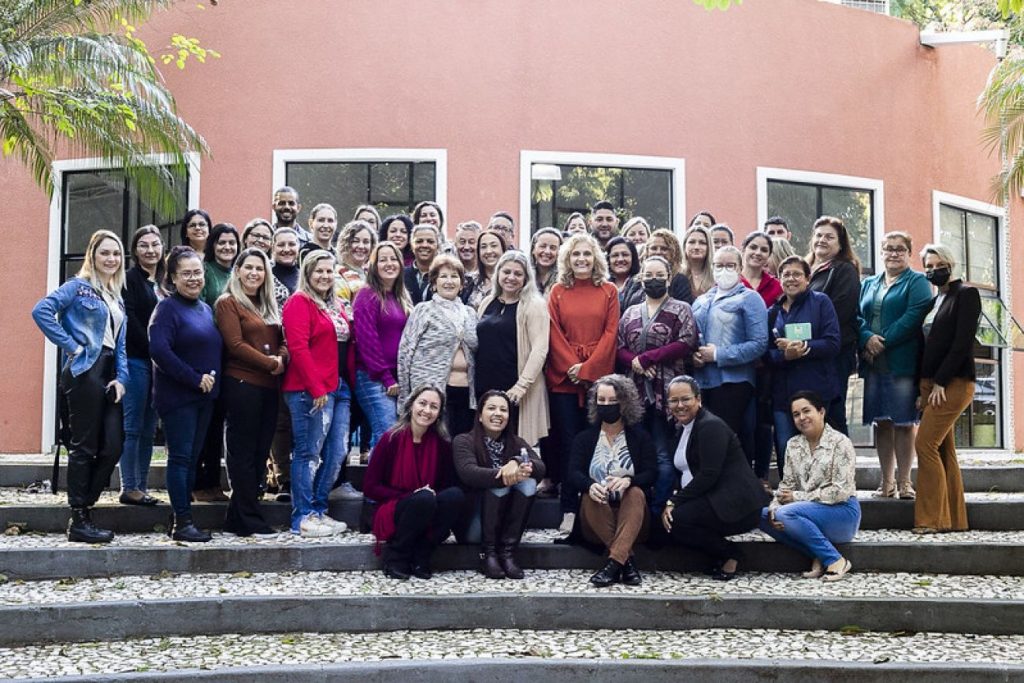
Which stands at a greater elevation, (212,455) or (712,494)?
(212,455)

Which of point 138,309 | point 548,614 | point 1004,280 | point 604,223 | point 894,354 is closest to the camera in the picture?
point 548,614

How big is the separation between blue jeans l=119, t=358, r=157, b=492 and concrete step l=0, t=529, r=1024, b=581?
0.49m

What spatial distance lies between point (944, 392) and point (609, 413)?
2618 millimetres

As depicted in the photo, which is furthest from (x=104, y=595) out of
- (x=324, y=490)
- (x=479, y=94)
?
(x=479, y=94)

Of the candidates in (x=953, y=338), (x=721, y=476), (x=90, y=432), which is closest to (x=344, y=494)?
(x=90, y=432)

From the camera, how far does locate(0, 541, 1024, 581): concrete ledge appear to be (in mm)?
6887

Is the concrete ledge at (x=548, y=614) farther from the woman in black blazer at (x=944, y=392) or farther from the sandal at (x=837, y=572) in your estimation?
the woman in black blazer at (x=944, y=392)

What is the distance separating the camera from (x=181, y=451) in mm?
7082

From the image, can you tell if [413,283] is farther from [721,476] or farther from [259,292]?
[721,476]

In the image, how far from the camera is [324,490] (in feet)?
24.7

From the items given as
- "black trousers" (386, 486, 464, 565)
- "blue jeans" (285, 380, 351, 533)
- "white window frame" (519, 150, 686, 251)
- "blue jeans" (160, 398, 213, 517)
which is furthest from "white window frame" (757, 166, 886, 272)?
"blue jeans" (160, 398, 213, 517)

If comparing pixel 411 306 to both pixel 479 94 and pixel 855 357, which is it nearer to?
pixel 855 357

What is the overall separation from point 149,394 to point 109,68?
524 cm

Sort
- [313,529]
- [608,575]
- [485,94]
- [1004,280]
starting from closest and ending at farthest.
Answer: [608,575], [313,529], [485,94], [1004,280]
